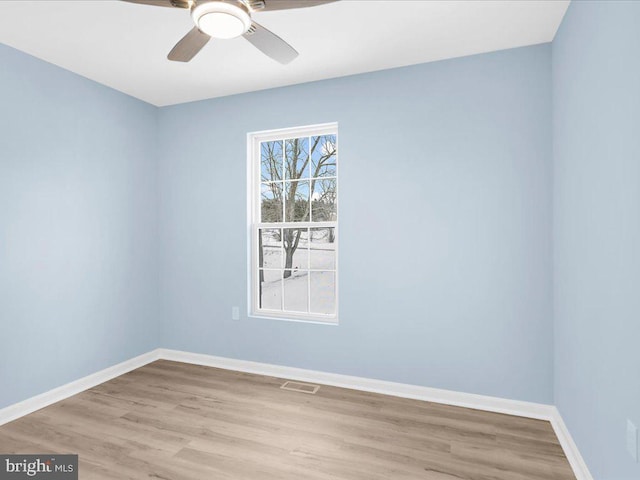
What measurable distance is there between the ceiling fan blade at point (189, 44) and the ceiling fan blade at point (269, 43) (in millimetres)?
239

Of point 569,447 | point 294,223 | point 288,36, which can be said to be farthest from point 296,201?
point 569,447

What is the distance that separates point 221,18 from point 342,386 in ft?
9.57

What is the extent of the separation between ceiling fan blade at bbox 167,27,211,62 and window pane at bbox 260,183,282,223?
1764 millimetres

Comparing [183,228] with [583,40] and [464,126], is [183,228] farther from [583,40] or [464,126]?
[583,40]

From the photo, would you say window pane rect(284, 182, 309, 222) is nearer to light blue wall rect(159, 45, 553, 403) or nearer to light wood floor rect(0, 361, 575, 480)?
light blue wall rect(159, 45, 553, 403)

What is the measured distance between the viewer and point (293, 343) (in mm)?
3523

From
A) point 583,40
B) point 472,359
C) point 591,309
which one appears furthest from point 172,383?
point 583,40

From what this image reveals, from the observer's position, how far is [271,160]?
3.82 metres

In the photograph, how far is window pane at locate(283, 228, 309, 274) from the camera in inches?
142

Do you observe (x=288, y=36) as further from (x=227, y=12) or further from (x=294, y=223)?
(x=294, y=223)

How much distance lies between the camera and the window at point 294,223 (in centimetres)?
351

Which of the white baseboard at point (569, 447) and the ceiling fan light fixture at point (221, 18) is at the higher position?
the ceiling fan light fixture at point (221, 18)

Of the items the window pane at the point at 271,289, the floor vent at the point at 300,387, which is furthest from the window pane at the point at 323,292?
the floor vent at the point at 300,387

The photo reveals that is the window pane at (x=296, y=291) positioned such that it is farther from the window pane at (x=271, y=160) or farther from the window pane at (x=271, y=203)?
the window pane at (x=271, y=160)
